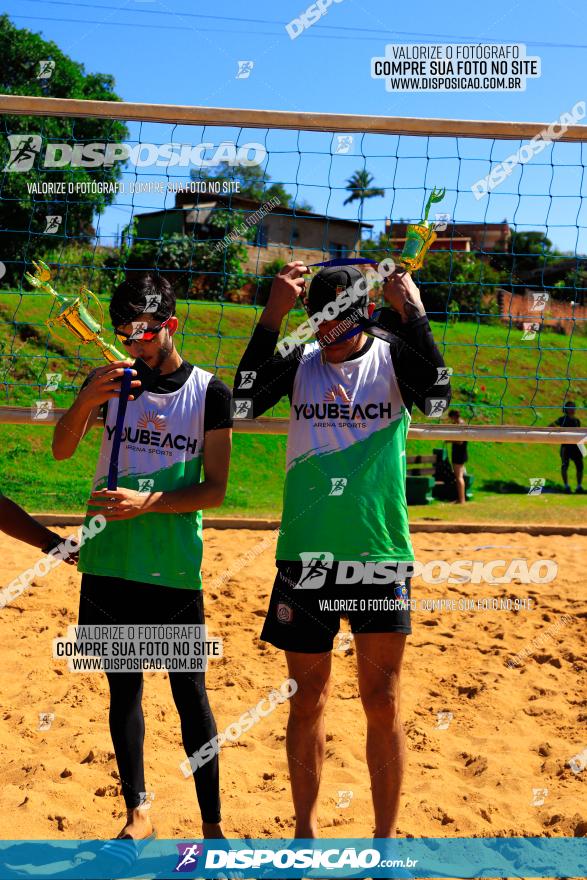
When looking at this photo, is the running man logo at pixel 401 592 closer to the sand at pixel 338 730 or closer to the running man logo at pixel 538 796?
the sand at pixel 338 730

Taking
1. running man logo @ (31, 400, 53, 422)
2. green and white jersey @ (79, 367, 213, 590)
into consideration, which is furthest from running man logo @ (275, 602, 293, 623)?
running man logo @ (31, 400, 53, 422)

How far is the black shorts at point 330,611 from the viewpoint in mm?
2615

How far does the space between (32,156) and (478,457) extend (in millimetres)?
13357

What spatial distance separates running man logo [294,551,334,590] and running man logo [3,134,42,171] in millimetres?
3520

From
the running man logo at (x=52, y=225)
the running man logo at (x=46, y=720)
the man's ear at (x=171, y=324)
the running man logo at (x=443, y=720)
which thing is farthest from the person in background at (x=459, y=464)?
the man's ear at (x=171, y=324)

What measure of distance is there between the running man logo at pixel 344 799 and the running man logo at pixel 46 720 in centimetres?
141

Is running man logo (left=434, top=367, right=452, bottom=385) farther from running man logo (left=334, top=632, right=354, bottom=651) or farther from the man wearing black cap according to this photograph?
running man logo (left=334, top=632, right=354, bottom=651)

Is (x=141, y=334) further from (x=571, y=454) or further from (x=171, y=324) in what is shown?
(x=571, y=454)

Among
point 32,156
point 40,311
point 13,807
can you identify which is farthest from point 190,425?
point 40,311

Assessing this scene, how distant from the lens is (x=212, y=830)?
2736 mm

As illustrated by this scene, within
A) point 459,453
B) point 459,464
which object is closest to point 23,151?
point 459,453

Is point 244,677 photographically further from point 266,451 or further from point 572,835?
point 266,451

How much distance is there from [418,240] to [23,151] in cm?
323

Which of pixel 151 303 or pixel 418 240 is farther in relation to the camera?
pixel 418 240
